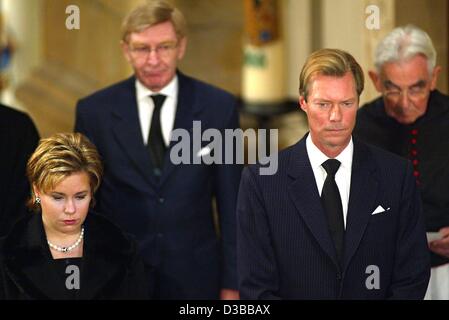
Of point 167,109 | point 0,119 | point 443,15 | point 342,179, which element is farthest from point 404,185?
point 443,15

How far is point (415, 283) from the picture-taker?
4309 mm

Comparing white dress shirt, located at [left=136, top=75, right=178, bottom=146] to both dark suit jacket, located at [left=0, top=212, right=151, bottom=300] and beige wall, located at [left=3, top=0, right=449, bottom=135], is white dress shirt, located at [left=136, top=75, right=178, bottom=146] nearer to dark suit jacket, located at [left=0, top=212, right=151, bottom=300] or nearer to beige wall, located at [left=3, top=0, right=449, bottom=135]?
dark suit jacket, located at [left=0, top=212, right=151, bottom=300]

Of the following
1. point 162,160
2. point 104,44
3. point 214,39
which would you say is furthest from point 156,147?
point 214,39

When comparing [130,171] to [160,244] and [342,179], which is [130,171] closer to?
[160,244]

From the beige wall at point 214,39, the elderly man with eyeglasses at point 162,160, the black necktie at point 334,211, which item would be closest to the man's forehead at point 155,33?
the elderly man with eyeglasses at point 162,160

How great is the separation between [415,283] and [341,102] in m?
0.70

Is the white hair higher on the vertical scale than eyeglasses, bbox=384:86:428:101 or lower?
higher

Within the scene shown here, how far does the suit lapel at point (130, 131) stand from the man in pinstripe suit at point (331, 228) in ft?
2.10

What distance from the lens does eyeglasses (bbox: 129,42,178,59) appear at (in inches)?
187

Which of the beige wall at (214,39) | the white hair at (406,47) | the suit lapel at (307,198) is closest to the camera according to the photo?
the suit lapel at (307,198)

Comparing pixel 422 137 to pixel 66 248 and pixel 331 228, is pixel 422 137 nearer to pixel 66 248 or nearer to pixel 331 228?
pixel 331 228

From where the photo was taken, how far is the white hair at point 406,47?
4691 millimetres

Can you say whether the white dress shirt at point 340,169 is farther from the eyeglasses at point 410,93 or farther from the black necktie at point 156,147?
the black necktie at point 156,147

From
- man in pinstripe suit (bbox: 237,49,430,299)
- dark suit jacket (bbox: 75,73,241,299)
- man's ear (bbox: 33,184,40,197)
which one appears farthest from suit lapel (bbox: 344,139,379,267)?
man's ear (bbox: 33,184,40,197)
